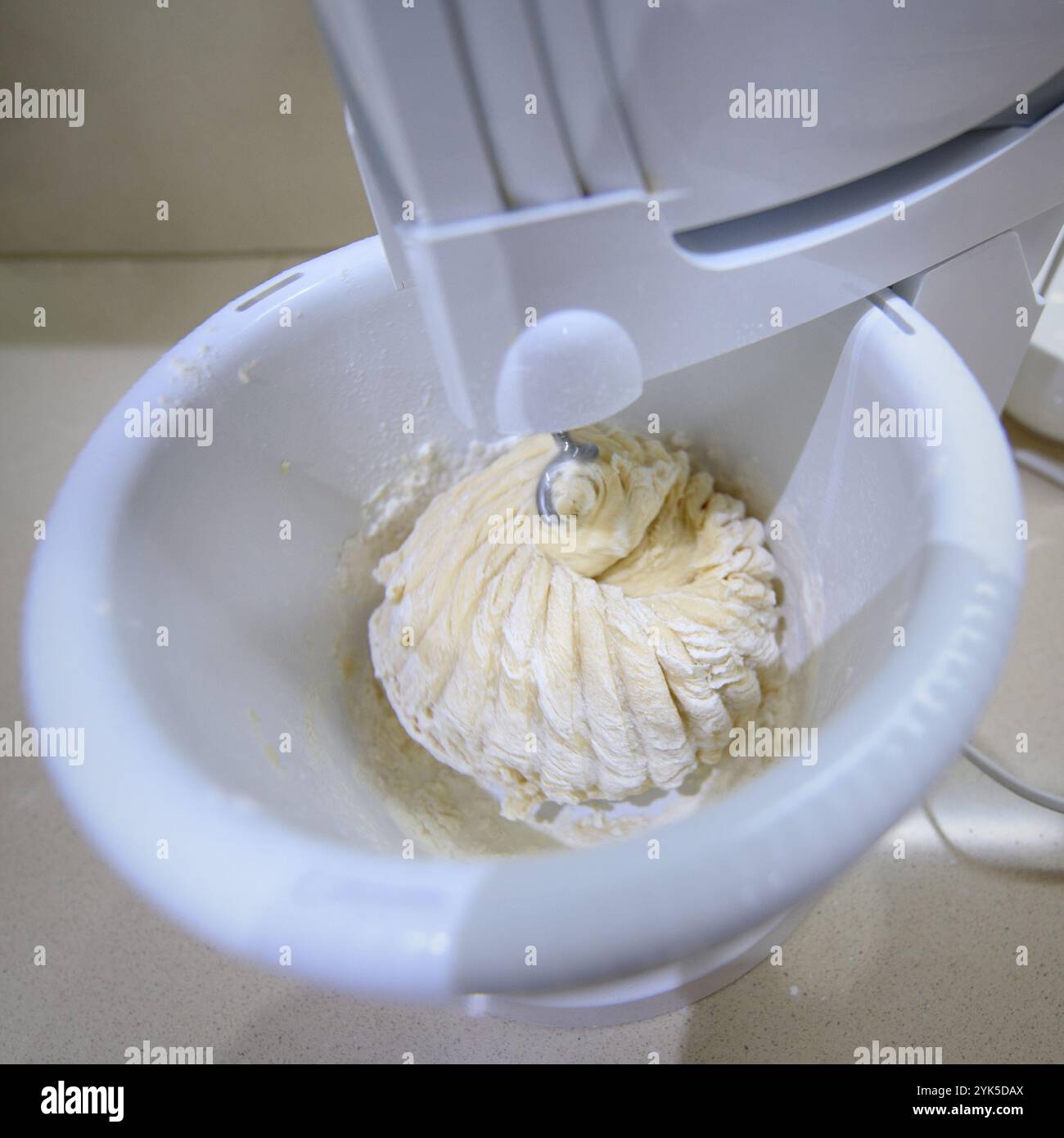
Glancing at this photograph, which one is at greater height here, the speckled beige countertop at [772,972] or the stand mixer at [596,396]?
the stand mixer at [596,396]

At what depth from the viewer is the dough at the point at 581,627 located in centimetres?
54

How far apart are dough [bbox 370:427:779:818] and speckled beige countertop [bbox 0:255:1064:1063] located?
0.18 m

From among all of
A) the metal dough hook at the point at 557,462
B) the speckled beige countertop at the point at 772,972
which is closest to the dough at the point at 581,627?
the metal dough hook at the point at 557,462

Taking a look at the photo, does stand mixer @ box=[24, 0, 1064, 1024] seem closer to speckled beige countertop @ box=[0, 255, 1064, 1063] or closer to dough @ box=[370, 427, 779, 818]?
dough @ box=[370, 427, 779, 818]

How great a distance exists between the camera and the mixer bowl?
320mm

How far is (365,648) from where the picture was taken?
2.17 ft

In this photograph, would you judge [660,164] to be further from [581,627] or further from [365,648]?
[365,648]

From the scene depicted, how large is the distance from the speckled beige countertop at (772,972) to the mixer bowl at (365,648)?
50 mm

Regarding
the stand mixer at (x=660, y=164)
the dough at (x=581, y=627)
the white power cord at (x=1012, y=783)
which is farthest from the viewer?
the white power cord at (x=1012, y=783)

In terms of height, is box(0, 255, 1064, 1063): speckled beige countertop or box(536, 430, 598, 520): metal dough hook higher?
box(536, 430, 598, 520): metal dough hook

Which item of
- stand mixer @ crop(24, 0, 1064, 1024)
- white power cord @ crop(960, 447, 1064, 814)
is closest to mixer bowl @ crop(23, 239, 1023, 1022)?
stand mixer @ crop(24, 0, 1064, 1024)

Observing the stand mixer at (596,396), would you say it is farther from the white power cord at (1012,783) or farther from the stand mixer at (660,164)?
the white power cord at (1012,783)

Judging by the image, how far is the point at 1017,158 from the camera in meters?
0.42
